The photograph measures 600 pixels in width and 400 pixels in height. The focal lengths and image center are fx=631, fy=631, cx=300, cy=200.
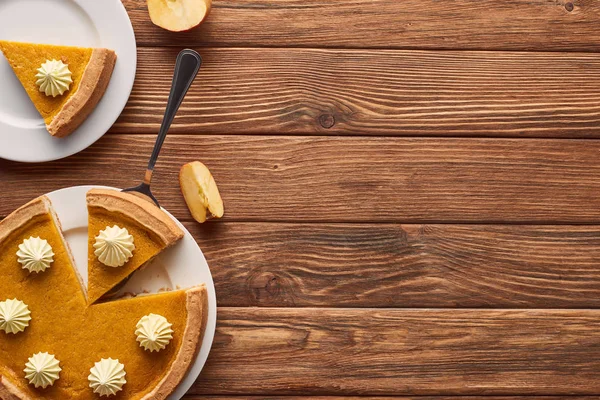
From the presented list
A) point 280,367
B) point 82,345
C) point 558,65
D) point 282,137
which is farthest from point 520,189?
point 82,345

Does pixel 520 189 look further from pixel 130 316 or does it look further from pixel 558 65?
pixel 130 316

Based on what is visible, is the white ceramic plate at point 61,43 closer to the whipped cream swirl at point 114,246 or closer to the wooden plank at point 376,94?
the wooden plank at point 376,94

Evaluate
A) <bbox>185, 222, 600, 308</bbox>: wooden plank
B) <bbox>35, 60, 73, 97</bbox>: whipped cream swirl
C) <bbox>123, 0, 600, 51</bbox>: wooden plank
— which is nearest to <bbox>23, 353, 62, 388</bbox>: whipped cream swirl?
<bbox>185, 222, 600, 308</bbox>: wooden plank

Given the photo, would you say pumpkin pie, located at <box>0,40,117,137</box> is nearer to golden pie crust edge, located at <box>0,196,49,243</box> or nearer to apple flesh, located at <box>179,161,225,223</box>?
golden pie crust edge, located at <box>0,196,49,243</box>

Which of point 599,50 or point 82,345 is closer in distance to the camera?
point 82,345

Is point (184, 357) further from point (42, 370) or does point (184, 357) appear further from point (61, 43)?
point (61, 43)

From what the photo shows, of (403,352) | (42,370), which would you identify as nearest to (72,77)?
(42,370)
